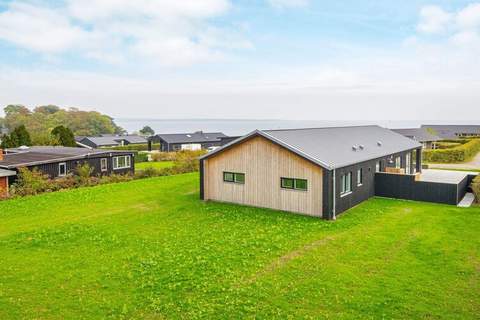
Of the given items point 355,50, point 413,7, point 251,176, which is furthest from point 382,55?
point 251,176

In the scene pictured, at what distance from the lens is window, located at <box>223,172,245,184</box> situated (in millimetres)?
20078

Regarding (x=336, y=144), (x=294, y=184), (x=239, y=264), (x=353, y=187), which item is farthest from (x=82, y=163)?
Answer: (x=239, y=264)

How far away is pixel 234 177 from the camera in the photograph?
20.4 meters

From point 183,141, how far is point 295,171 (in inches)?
2127

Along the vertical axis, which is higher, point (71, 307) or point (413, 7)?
point (413, 7)

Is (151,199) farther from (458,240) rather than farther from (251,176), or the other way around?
(458,240)

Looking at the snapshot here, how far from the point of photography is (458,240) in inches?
544

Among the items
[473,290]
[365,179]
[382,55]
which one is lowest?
[473,290]

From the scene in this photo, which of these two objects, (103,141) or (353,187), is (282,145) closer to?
(353,187)

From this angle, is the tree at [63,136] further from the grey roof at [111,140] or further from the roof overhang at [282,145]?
the roof overhang at [282,145]

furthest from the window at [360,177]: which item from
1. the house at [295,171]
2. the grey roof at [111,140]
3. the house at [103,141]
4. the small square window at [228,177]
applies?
the grey roof at [111,140]

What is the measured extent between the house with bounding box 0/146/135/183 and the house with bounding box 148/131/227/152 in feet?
99.2

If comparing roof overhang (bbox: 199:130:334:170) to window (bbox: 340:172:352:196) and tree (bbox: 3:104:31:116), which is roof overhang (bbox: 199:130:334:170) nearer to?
window (bbox: 340:172:352:196)

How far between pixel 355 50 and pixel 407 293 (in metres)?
26.0
